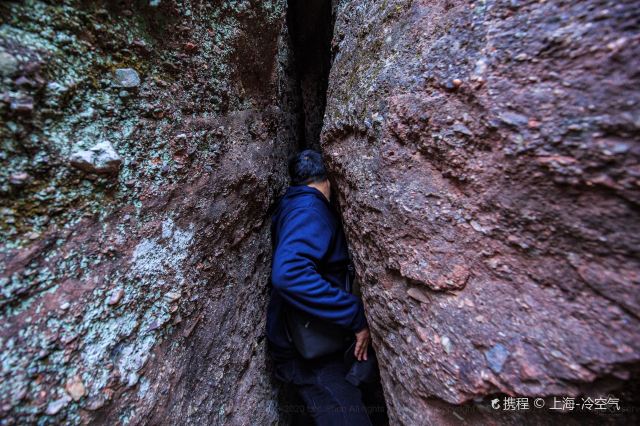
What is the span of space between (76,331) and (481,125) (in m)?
1.16

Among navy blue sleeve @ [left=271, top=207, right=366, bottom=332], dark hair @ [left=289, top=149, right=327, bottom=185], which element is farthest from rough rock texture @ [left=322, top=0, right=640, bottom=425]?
dark hair @ [left=289, top=149, right=327, bottom=185]

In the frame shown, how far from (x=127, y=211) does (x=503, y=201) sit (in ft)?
3.47

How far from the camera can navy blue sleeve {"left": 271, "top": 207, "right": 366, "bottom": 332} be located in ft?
4.07

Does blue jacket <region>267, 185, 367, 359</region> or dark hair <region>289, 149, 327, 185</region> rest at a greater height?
dark hair <region>289, 149, 327, 185</region>

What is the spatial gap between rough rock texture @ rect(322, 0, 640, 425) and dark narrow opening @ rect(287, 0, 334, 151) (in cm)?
142

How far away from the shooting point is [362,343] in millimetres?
1384

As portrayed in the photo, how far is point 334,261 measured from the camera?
145 cm

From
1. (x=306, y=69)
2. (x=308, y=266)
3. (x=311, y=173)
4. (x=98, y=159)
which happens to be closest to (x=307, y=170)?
(x=311, y=173)

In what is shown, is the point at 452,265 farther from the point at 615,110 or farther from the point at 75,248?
the point at 75,248

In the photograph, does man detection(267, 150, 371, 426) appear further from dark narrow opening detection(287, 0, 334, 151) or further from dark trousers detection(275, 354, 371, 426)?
dark narrow opening detection(287, 0, 334, 151)

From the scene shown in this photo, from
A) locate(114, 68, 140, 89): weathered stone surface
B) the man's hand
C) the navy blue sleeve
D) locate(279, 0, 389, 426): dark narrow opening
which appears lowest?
the man's hand

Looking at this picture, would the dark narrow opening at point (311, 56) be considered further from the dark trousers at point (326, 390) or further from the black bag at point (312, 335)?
the dark trousers at point (326, 390)

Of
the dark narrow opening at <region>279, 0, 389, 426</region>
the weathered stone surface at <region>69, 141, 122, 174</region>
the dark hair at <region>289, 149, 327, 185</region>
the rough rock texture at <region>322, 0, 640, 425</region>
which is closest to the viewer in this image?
the rough rock texture at <region>322, 0, 640, 425</region>

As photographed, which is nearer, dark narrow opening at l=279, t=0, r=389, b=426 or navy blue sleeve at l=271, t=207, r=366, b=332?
navy blue sleeve at l=271, t=207, r=366, b=332
